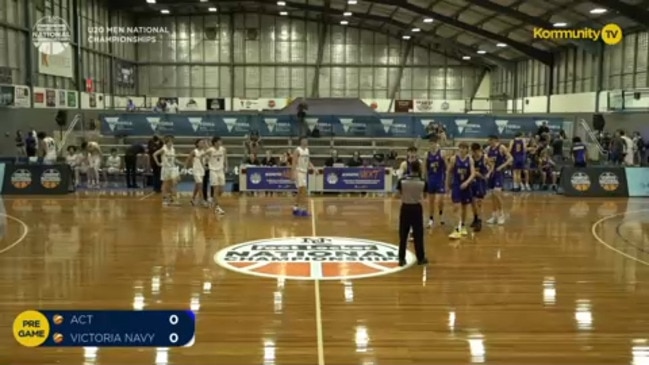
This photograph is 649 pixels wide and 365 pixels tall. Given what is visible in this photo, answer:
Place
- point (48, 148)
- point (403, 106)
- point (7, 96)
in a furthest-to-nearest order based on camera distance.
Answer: point (403, 106) < point (7, 96) < point (48, 148)

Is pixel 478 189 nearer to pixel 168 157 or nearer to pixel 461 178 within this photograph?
pixel 461 178

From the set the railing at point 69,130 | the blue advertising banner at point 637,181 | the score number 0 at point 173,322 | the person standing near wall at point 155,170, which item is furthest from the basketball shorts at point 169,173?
the blue advertising banner at point 637,181

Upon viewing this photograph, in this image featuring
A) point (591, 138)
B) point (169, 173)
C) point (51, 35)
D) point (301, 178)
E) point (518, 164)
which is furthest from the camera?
point (51, 35)

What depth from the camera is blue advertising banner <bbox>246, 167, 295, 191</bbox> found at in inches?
742

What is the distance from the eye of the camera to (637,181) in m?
19.3

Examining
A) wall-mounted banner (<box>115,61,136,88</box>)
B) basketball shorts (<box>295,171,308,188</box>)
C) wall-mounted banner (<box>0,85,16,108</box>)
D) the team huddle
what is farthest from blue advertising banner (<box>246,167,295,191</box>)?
wall-mounted banner (<box>115,61,136,88</box>)

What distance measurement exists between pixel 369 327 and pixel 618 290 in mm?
3649

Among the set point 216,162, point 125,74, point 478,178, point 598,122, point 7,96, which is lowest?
point 478,178

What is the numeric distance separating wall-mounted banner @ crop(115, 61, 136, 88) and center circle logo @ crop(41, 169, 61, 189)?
22.4 metres

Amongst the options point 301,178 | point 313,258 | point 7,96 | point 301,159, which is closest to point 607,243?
point 313,258

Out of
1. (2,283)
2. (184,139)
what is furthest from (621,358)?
(184,139)

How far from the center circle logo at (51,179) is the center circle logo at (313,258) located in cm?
1062
